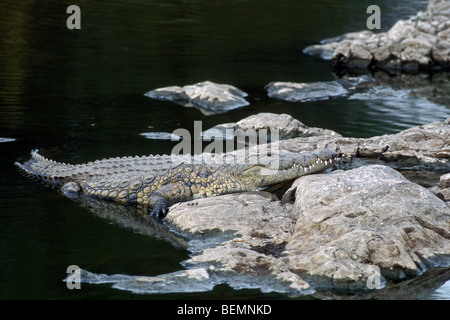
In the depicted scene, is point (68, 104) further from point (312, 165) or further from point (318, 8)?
point (318, 8)

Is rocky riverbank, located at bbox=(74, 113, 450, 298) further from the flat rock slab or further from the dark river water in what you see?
the flat rock slab

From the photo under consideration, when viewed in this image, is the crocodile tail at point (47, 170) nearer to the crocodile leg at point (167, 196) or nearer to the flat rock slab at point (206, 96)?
the crocodile leg at point (167, 196)

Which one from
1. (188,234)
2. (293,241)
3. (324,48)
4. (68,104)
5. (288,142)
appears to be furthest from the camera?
(324,48)

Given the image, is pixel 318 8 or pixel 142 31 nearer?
pixel 142 31

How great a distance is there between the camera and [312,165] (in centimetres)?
893

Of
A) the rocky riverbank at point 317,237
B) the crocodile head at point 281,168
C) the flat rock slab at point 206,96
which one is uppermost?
the flat rock slab at point 206,96

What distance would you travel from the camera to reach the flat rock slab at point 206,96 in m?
15.1

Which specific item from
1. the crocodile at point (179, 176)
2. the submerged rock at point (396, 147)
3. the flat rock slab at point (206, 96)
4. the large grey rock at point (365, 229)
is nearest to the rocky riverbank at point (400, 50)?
the flat rock slab at point (206, 96)

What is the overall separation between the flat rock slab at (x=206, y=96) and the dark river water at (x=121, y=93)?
38cm

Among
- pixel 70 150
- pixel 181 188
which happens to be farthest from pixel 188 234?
pixel 70 150

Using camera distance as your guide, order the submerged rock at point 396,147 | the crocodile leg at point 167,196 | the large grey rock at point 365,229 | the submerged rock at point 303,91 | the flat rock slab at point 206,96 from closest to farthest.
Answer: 1. the large grey rock at point 365,229
2. the crocodile leg at point 167,196
3. the submerged rock at point 396,147
4. the flat rock slab at point 206,96
5. the submerged rock at point 303,91

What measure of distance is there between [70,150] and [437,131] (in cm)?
651
